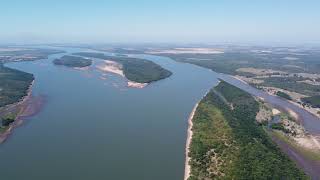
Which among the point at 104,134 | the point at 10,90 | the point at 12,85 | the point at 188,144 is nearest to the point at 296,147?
the point at 188,144

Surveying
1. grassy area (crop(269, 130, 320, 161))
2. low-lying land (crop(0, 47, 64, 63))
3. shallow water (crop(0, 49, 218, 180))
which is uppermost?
shallow water (crop(0, 49, 218, 180))

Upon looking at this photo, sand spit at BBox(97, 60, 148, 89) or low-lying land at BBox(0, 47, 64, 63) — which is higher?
sand spit at BBox(97, 60, 148, 89)

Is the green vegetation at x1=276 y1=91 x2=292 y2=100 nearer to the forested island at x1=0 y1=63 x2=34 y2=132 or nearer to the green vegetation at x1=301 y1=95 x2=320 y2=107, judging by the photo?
the green vegetation at x1=301 y1=95 x2=320 y2=107

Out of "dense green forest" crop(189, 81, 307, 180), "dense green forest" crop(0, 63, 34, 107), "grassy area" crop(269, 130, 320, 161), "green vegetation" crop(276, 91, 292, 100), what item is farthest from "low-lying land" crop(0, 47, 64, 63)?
"grassy area" crop(269, 130, 320, 161)

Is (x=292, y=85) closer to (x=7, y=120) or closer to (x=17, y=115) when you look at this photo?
(x=17, y=115)

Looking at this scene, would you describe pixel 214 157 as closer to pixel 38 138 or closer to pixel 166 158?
pixel 166 158

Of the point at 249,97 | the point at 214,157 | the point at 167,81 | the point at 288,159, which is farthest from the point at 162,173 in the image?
the point at 167,81

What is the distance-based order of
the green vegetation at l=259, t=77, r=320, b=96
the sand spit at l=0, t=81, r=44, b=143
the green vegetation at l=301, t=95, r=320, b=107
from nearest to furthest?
the sand spit at l=0, t=81, r=44, b=143 → the green vegetation at l=301, t=95, r=320, b=107 → the green vegetation at l=259, t=77, r=320, b=96
